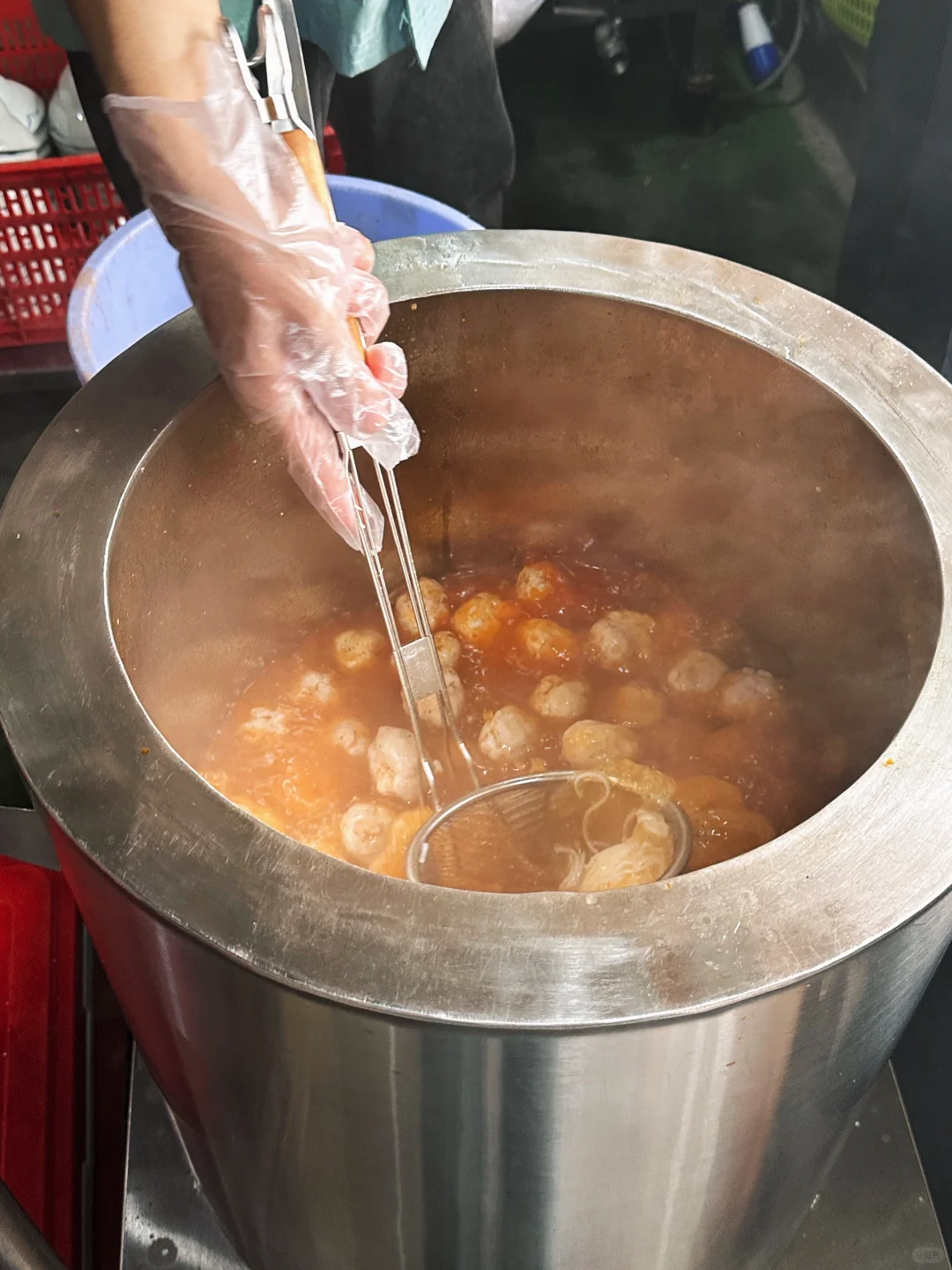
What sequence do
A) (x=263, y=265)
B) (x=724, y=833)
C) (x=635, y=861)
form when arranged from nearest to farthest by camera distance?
(x=263, y=265) → (x=635, y=861) → (x=724, y=833)

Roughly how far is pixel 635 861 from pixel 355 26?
1.17 m

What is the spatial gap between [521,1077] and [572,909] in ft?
0.32

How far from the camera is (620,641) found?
1364 millimetres

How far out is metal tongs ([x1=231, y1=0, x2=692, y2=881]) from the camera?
94 cm

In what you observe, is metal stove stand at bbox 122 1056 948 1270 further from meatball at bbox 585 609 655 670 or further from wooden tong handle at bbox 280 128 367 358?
wooden tong handle at bbox 280 128 367 358

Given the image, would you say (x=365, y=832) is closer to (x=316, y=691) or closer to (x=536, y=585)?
(x=316, y=691)

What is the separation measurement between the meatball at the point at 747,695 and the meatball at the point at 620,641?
12 cm

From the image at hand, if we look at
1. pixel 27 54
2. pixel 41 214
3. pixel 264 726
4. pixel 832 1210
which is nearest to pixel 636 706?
pixel 264 726

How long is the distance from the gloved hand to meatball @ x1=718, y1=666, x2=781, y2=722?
0.53m

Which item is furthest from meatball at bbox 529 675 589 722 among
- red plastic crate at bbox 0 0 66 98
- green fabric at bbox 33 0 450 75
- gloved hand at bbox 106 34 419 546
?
red plastic crate at bbox 0 0 66 98

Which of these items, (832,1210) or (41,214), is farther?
(41,214)

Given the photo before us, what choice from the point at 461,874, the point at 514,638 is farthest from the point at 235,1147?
the point at 514,638

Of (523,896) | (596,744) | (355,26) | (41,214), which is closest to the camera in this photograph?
(523,896)

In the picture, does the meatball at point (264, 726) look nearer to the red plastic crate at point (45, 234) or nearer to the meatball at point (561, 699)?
the meatball at point (561, 699)
